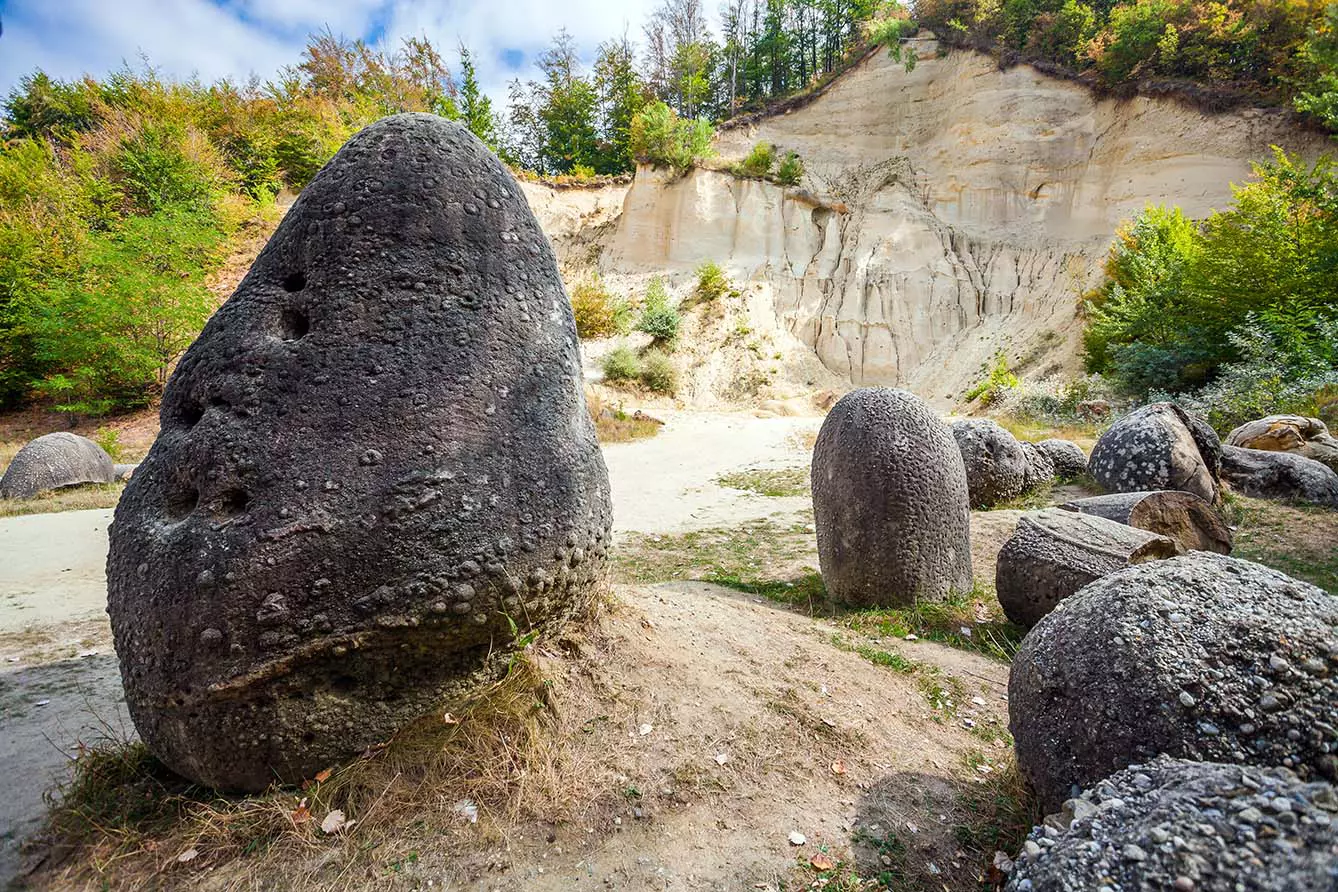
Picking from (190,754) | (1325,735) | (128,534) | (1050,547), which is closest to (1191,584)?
(1325,735)

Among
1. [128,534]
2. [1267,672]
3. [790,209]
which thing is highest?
[790,209]

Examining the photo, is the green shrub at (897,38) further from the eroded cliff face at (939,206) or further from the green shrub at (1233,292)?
the green shrub at (1233,292)

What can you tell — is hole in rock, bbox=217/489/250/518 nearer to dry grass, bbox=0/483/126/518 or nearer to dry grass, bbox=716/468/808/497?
dry grass, bbox=716/468/808/497

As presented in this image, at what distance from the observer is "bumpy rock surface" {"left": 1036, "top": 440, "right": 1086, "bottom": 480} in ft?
27.2

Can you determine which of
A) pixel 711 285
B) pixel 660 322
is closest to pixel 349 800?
pixel 660 322

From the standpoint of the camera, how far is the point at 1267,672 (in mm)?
1534

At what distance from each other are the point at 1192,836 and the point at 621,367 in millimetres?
17128

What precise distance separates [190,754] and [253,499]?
80 centimetres

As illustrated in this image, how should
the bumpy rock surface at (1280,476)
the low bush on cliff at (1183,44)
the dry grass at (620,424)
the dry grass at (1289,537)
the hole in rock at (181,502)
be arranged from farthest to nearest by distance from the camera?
the low bush on cliff at (1183,44) < the dry grass at (620,424) < the bumpy rock surface at (1280,476) < the dry grass at (1289,537) < the hole in rock at (181,502)

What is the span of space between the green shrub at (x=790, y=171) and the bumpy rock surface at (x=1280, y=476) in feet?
60.9

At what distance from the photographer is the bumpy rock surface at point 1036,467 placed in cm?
781

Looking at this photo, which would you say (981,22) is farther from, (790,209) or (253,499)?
(253,499)

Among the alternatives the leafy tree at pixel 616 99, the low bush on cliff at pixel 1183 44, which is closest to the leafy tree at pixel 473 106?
the leafy tree at pixel 616 99

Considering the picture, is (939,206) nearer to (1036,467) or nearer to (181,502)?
(1036,467)
